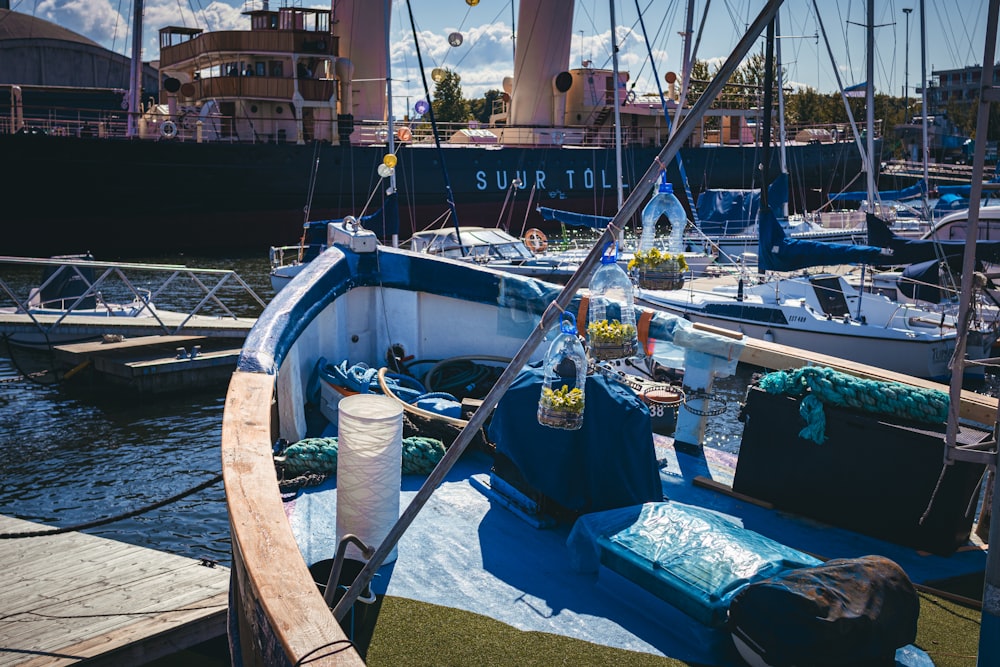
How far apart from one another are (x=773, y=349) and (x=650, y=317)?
3.58 ft

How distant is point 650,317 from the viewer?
678cm

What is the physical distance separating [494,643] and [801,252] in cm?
1426

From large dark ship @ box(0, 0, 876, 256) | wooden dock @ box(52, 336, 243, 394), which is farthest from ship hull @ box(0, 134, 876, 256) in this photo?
wooden dock @ box(52, 336, 243, 394)

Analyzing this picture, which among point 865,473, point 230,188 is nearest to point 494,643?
point 865,473

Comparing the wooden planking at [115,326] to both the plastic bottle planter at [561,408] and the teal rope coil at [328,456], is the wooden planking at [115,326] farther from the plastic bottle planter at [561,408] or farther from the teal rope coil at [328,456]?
the plastic bottle planter at [561,408]

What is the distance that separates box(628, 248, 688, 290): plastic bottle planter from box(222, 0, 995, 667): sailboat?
0.52 m

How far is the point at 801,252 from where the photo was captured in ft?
55.3

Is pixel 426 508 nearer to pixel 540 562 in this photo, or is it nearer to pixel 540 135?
pixel 540 562

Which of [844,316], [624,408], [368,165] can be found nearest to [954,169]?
[368,165]

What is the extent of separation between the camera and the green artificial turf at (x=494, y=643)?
4.14 m

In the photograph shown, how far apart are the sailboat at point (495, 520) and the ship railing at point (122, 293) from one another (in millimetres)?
7847

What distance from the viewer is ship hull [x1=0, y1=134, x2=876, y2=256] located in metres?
31.9

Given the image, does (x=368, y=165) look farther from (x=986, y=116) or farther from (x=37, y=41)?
(x=986, y=116)

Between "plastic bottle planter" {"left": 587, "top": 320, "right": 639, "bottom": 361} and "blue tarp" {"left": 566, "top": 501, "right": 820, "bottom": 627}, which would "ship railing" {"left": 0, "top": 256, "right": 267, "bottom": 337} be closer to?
"plastic bottle planter" {"left": 587, "top": 320, "right": 639, "bottom": 361}
